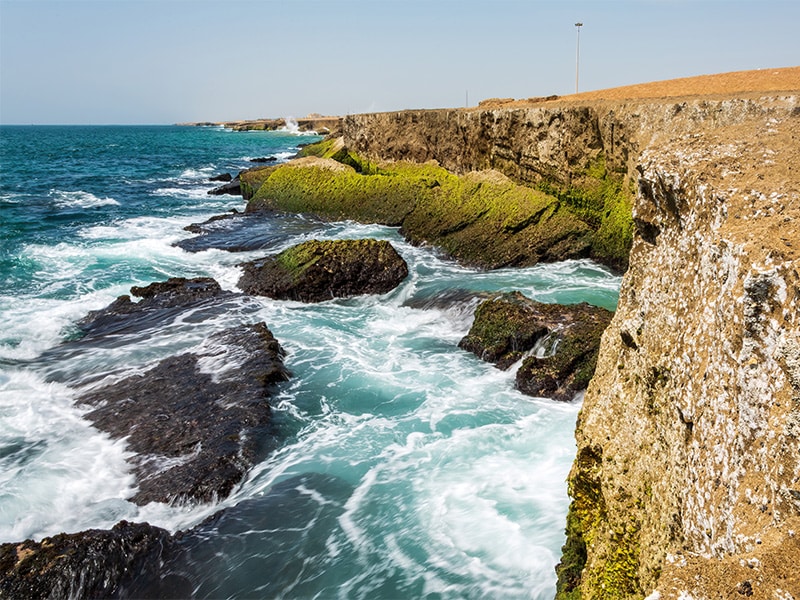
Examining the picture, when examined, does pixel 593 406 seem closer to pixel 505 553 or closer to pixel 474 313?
Answer: pixel 505 553

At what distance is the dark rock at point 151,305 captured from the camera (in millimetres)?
12766

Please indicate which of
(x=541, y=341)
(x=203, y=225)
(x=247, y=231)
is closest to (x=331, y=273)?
(x=541, y=341)

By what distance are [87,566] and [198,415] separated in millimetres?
3134

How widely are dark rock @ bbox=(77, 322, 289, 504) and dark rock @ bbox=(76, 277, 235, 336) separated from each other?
2.71 metres

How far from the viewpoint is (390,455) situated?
Answer: 7910 millimetres

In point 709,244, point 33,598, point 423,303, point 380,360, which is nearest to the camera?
point 709,244

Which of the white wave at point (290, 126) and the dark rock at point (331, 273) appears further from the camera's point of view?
the white wave at point (290, 126)

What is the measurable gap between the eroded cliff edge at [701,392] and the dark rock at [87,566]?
3997 mm

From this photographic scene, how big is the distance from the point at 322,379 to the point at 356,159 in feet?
64.9

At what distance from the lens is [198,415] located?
8.52m

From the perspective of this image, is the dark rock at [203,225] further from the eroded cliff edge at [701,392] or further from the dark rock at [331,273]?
the eroded cliff edge at [701,392]

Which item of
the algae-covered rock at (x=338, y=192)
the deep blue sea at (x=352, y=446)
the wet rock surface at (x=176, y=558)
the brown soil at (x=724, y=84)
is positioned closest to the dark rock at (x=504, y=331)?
the deep blue sea at (x=352, y=446)

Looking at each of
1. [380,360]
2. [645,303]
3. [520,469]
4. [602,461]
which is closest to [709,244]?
[645,303]

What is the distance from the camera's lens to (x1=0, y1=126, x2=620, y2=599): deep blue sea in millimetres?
5941
